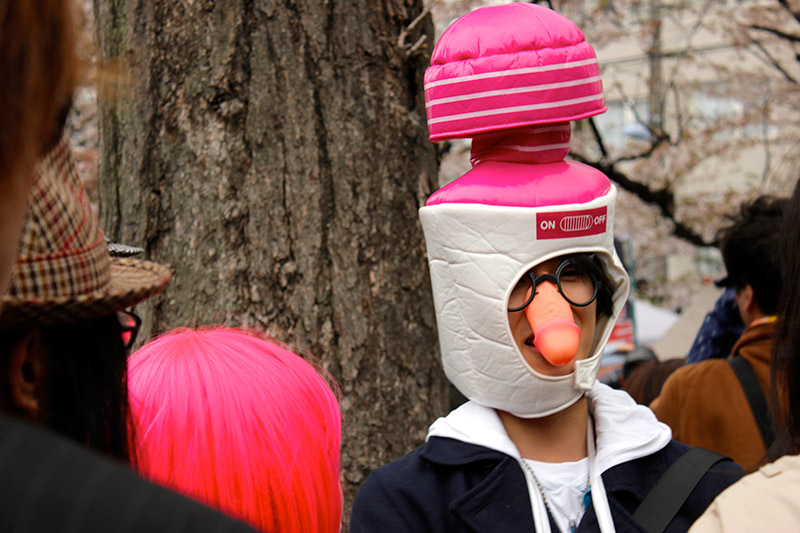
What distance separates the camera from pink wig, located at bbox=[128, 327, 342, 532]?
51.4 inches

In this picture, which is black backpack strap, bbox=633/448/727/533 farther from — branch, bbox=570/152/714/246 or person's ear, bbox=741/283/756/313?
branch, bbox=570/152/714/246

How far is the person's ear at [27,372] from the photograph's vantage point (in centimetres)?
80

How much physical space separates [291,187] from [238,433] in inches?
41.2

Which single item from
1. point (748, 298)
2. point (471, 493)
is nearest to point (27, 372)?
point (471, 493)

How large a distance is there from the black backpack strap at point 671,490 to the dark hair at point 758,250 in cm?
121

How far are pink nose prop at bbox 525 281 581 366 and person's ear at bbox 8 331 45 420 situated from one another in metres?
0.96

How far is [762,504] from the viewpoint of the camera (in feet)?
2.89

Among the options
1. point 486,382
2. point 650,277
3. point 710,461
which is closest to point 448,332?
point 486,382

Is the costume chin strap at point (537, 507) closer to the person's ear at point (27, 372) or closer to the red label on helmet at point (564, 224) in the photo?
the red label on helmet at point (564, 224)

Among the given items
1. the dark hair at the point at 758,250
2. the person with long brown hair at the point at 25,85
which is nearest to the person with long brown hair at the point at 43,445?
the person with long brown hair at the point at 25,85

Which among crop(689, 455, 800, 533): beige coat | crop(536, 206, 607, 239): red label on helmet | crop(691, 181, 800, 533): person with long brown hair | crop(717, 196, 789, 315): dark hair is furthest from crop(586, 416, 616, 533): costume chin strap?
crop(717, 196, 789, 315): dark hair

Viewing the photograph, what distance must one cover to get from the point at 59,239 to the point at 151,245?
154cm

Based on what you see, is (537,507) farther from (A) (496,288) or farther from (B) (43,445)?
(B) (43,445)

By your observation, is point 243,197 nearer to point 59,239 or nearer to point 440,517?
point 440,517
